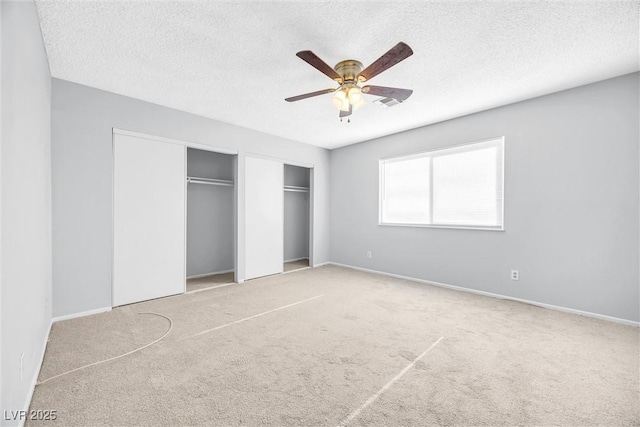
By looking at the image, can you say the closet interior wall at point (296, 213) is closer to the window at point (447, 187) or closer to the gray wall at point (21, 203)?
the window at point (447, 187)

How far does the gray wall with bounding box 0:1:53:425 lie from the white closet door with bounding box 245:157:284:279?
2656 millimetres

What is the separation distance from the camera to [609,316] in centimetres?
299

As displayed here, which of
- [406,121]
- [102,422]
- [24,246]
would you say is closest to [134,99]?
[24,246]

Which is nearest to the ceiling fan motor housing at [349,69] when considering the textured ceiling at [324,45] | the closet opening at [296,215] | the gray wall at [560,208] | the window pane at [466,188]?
the textured ceiling at [324,45]

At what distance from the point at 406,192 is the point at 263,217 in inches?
102

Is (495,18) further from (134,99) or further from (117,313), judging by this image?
(117,313)

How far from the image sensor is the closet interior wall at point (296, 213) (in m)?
6.41

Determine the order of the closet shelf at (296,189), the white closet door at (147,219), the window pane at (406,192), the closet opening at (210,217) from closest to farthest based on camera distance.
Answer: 1. the white closet door at (147,219)
2. the window pane at (406,192)
3. the closet opening at (210,217)
4. the closet shelf at (296,189)

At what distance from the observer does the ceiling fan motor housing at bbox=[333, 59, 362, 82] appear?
2523mm

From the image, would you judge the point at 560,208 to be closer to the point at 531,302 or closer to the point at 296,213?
the point at 531,302

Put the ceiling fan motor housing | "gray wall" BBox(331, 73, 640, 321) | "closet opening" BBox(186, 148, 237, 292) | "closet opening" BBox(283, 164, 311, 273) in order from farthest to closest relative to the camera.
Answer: "closet opening" BBox(283, 164, 311, 273)
"closet opening" BBox(186, 148, 237, 292)
"gray wall" BBox(331, 73, 640, 321)
the ceiling fan motor housing

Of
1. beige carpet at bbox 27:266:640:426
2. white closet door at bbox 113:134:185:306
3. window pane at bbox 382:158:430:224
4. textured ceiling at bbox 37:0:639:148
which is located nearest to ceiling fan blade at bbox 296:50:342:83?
textured ceiling at bbox 37:0:639:148

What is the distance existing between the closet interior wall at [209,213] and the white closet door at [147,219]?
0.81m

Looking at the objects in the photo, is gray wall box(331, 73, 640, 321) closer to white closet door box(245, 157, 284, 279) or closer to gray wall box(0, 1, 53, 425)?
white closet door box(245, 157, 284, 279)
